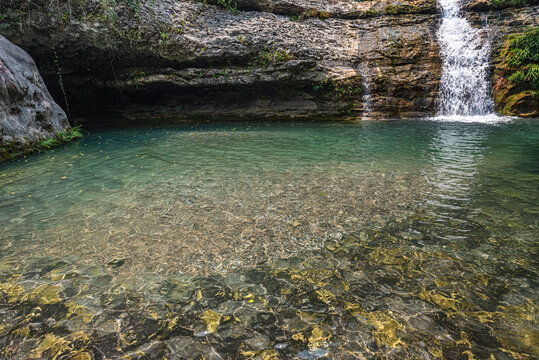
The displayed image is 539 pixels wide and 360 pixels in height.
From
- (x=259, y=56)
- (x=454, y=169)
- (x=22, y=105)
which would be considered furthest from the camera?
(x=259, y=56)

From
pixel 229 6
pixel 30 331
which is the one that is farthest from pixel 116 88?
pixel 30 331

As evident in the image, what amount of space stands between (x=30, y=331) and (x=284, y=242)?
2.30 meters

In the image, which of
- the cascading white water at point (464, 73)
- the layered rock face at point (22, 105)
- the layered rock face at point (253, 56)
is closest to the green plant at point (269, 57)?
the layered rock face at point (253, 56)

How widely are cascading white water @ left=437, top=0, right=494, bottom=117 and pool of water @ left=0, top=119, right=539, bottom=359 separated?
28.1 feet

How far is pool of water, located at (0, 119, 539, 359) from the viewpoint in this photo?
2.04 metres

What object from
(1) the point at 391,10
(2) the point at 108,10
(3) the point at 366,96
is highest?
(1) the point at 391,10

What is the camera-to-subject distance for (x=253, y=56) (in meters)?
13.9

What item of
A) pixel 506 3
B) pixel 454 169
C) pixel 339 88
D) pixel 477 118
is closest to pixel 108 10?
pixel 339 88

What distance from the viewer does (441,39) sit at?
14.2m

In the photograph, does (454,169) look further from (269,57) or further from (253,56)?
(253,56)

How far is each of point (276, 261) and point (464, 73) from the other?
1503 centimetres

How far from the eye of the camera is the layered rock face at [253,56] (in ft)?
41.7

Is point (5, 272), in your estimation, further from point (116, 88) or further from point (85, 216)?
point (116, 88)

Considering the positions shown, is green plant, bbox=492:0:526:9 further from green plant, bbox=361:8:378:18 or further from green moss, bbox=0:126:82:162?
green moss, bbox=0:126:82:162
